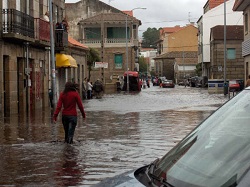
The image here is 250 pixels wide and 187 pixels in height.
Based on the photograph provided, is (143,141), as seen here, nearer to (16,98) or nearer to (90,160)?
(90,160)

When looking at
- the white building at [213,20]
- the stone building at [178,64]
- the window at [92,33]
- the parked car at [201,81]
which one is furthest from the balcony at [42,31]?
the stone building at [178,64]

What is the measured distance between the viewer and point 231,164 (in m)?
3.10

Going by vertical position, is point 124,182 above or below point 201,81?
above

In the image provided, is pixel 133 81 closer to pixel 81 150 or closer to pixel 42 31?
pixel 42 31

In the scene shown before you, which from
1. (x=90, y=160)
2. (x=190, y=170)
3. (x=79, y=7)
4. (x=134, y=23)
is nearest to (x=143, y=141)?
(x=90, y=160)

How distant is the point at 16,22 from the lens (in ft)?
82.0

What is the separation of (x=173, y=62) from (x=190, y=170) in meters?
115

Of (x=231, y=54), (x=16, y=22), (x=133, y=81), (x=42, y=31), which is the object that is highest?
(x=16, y=22)

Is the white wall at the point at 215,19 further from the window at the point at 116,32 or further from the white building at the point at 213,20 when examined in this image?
the window at the point at 116,32

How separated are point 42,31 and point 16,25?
146 inches

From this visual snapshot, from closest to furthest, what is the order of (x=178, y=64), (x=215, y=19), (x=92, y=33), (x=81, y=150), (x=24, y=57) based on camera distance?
(x=81, y=150)
(x=24, y=57)
(x=215, y=19)
(x=92, y=33)
(x=178, y=64)

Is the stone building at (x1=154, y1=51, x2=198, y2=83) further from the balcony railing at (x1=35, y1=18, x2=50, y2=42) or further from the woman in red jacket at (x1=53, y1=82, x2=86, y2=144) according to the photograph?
the woman in red jacket at (x1=53, y1=82, x2=86, y2=144)

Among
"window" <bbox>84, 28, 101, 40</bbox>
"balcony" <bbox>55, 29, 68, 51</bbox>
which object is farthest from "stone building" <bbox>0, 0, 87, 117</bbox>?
"window" <bbox>84, 28, 101, 40</bbox>

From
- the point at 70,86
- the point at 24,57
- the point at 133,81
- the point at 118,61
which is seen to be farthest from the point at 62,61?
the point at 118,61
